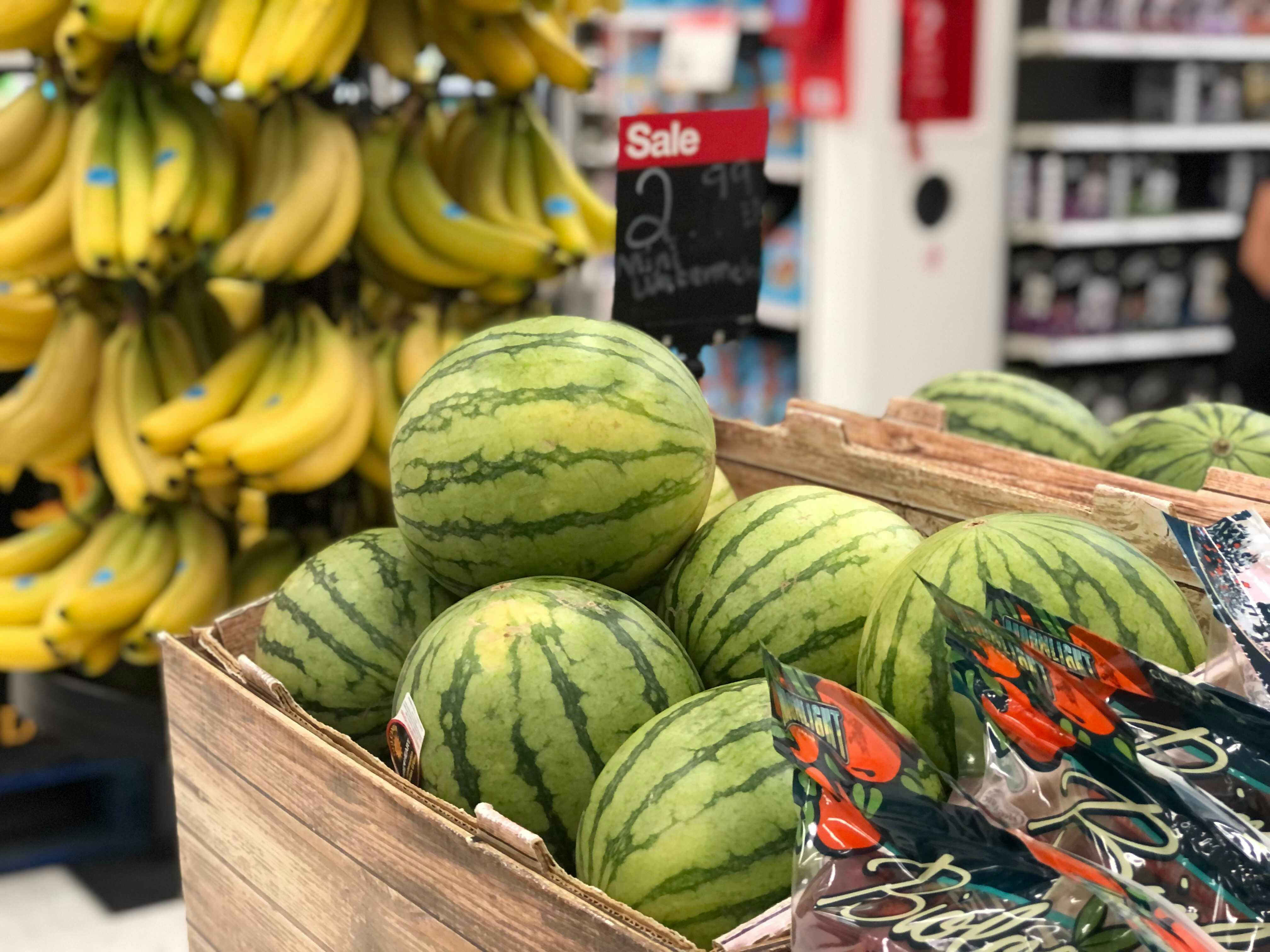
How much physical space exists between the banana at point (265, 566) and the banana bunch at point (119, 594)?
0.02 metres

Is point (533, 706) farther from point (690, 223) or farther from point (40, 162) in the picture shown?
point (40, 162)

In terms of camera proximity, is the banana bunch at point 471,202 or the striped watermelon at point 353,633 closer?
the striped watermelon at point 353,633

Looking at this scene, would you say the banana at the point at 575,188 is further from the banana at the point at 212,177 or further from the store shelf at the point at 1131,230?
the store shelf at the point at 1131,230

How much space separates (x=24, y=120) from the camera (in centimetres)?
219

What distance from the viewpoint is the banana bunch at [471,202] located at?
213 cm

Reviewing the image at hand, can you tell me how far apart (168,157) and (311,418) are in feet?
1.55

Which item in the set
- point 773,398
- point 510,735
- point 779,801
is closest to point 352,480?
point 510,735

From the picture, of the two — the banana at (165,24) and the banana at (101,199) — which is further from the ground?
the banana at (165,24)

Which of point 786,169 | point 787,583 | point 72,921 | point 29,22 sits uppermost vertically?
point 29,22

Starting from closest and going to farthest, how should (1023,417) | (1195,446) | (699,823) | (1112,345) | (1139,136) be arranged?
(699,823) → (1195,446) → (1023,417) → (1139,136) → (1112,345)

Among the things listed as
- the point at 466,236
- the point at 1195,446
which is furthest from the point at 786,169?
the point at 1195,446

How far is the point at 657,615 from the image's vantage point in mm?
1067

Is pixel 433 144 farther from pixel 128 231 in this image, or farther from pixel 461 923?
pixel 461 923

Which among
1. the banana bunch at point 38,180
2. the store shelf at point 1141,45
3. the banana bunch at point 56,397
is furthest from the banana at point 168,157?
the store shelf at point 1141,45
